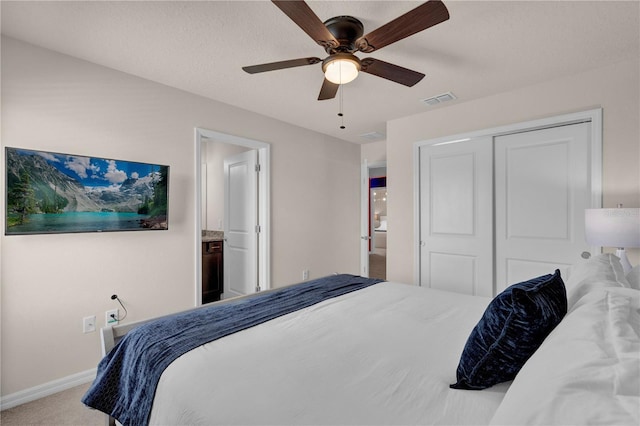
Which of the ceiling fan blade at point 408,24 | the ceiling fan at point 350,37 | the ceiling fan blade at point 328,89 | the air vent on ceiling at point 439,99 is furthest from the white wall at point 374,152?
the ceiling fan blade at point 408,24

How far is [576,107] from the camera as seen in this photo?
271cm

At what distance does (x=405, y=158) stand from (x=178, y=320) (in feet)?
10.4

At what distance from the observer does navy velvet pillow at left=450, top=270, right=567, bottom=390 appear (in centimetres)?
90

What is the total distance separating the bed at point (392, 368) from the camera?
1.87ft

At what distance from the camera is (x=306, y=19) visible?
1495mm

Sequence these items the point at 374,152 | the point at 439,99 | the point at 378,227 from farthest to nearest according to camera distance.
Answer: the point at 378,227 → the point at 374,152 → the point at 439,99

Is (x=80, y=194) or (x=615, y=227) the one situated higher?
(x=80, y=194)

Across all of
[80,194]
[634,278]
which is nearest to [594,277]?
[634,278]

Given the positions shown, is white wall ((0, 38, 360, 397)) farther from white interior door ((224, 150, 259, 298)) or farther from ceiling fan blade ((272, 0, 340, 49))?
ceiling fan blade ((272, 0, 340, 49))

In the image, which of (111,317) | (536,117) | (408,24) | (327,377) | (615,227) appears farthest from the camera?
(536,117)

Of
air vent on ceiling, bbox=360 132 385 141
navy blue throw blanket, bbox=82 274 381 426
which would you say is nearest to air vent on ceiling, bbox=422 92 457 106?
air vent on ceiling, bbox=360 132 385 141

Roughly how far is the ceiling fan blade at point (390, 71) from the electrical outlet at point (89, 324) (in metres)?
2.81

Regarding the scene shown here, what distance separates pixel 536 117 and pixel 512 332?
2806 millimetres

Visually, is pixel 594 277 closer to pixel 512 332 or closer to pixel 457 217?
pixel 512 332
